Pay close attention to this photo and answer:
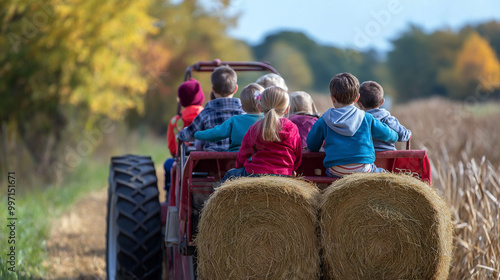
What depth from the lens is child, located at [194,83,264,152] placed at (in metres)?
4.60

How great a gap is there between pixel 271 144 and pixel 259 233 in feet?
2.40

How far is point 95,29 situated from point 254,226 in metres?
11.2

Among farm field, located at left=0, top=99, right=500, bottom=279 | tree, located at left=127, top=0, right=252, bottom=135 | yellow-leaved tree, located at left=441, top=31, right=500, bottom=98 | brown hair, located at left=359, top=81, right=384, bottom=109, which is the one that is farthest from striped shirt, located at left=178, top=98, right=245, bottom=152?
tree, located at left=127, top=0, right=252, bottom=135

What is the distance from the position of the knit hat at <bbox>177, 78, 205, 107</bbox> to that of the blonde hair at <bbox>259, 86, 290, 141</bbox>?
5.92 ft

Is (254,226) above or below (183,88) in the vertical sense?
below

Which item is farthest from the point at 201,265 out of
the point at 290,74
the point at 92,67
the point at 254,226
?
the point at 290,74

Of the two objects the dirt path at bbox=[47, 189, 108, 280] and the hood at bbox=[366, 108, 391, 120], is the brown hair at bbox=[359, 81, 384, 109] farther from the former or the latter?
the dirt path at bbox=[47, 189, 108, 280]

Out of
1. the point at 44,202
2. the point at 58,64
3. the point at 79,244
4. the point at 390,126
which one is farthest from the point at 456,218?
the point at 58,64

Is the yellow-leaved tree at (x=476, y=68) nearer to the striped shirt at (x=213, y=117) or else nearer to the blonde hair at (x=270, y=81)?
the blonde hair at (x=270, y=81)

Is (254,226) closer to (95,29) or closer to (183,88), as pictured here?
(183,88)

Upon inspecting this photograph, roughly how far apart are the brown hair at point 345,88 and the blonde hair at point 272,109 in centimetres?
38

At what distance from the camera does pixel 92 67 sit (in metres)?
14.8

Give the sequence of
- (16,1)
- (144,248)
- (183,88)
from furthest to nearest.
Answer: (16,1) < (183,88) < (144,248)

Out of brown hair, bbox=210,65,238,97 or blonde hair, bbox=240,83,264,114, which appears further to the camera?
brown hair, bbox=210,65,238,97
